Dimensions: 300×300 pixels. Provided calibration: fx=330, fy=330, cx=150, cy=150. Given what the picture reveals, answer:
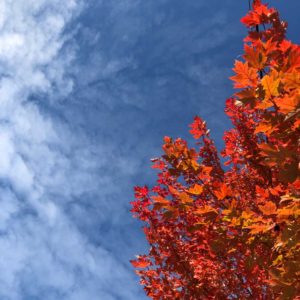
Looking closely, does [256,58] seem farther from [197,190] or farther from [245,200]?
[245,200]

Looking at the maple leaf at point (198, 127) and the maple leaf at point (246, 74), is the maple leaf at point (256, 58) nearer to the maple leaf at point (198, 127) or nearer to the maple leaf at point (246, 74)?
the maple leaf at point (246, 74)

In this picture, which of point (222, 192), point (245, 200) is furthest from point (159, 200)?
point (245, 200)

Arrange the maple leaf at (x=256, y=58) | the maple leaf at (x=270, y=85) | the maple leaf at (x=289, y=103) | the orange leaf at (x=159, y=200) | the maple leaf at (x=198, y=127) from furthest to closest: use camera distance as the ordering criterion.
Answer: the maple leaf at (x=198, y=127), the orange leaf at (x=159, y=200), the maple leaf at (x=256, y=58), the maple leaf at (x=270, y=85), the maple leaf at (x=289, y=103)

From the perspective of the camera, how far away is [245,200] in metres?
4.88

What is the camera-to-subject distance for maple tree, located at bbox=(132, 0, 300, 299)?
2.17 metres

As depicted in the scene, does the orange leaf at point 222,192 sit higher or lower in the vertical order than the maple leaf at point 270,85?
lower

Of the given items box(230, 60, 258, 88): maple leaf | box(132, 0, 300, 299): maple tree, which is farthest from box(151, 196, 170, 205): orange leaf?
box(230, 60, 258, 88): maple leaf

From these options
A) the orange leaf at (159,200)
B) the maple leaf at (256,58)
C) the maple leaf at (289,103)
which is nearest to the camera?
the maple leaf at (289,103)

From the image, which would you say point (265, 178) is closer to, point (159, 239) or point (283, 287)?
point (159, 239)

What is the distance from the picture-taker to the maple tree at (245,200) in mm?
2168

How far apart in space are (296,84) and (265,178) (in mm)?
3127

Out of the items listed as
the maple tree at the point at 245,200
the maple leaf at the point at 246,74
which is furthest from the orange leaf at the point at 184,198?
the maple leaf at the point at 246,74

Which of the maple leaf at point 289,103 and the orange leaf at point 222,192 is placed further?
the orange leaf at point 222,192

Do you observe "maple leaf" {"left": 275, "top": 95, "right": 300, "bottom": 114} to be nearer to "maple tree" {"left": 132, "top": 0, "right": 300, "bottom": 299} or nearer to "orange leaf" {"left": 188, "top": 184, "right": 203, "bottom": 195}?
"maple tree" {"left": 132, "top": 0, "right": 300, "bottom": 299}
